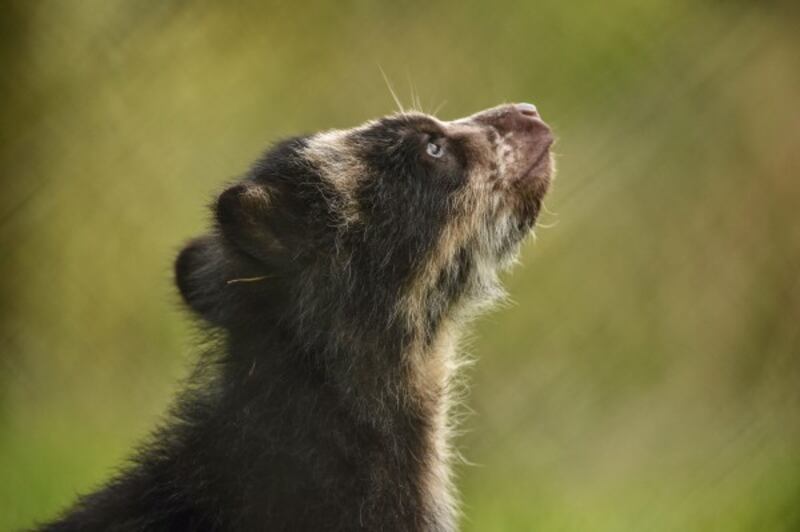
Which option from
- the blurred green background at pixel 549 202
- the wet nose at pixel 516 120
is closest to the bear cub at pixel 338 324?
the wet nose at pixel 516 120

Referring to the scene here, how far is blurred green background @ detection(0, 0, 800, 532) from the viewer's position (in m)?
5.00

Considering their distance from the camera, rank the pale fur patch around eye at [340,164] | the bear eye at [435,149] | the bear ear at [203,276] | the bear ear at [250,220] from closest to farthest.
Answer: the bear ear at [250,220] < the bear ear at [203,276] < the pale fur patch around eye at [340,164] < the bear eye at [435,149]

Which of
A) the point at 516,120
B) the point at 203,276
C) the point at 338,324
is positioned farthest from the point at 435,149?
the point at 203,276

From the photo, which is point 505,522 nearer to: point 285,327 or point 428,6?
point 285,327

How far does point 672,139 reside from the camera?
5258 millimetres

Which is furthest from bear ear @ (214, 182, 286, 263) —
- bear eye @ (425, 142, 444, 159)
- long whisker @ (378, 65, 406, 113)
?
long whisker @ (378, 65, 406, 113)

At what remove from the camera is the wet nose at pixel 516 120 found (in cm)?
471

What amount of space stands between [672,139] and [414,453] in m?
1.92

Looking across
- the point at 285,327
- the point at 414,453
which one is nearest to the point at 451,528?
the point at 414,453

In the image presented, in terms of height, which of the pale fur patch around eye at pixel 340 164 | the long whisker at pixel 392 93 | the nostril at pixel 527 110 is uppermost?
the nostril at pixel 527 110

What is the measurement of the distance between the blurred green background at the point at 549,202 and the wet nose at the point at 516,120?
325 mm

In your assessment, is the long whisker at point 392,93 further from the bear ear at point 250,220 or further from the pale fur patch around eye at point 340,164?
the bear ear at point 250,220

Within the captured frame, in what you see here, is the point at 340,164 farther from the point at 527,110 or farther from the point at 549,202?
the point at 549,202

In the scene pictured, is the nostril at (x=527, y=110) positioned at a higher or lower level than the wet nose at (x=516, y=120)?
higher
